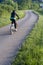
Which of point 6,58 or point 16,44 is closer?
point 6,58

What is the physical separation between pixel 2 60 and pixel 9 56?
742 mm

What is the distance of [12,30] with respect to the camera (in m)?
19.4

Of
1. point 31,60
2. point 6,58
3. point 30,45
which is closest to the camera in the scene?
point 31,60

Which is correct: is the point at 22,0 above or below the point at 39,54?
below

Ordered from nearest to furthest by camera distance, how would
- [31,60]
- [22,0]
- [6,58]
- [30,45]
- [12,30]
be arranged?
1. [31,60]
2. [6,58]
3. [30,45]
4. [12,30]
5. [22,0]

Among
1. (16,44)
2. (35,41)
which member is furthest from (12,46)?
(35,41)

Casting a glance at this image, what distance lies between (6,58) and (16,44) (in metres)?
3.23

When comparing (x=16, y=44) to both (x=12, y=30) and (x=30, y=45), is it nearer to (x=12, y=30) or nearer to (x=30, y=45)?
(x=30, y=45)

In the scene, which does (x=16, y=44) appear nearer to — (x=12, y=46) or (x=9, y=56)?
(x=12, y=46)

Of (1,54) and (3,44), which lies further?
(3,44)

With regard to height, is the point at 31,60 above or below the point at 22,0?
above

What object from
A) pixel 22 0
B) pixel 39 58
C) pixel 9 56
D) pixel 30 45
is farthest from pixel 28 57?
pixel 22 0

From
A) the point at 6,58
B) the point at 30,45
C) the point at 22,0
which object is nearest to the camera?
the point at 6,58

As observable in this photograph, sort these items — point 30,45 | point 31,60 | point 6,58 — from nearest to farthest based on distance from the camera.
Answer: point 31,60 → point 6,58 → point 30,45
